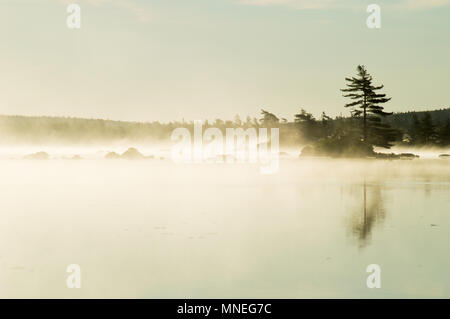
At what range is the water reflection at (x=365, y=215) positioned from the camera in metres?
17.3

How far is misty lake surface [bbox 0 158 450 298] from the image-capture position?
39.5ft

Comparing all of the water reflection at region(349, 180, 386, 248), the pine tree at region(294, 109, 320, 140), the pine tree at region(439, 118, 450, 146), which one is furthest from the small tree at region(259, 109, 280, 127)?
the water reflection at region(349, 180, 386, 248)

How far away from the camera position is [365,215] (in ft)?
70.1

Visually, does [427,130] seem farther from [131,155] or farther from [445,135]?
[131,155]

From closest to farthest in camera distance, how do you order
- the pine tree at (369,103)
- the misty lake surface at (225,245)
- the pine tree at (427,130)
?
1. the misty lake surface at (225,245)
2. the pine tree at (369,103)
3. the pine tree at (427,130)

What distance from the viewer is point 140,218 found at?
21.1m

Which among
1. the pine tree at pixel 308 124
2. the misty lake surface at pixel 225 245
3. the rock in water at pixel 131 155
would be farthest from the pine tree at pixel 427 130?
the misty lake surface at pixel 225 245

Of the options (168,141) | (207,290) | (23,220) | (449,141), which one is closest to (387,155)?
(449,141)

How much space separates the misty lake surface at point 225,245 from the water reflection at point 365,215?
4cm

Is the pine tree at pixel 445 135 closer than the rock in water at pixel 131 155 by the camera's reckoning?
No

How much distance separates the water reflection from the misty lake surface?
37 mm

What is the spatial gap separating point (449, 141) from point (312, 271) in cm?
12064

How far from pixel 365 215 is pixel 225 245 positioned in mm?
6952

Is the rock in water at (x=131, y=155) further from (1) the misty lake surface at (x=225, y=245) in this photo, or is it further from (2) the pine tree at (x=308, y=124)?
(1) the misty lake surface at (x=225, y=245)
